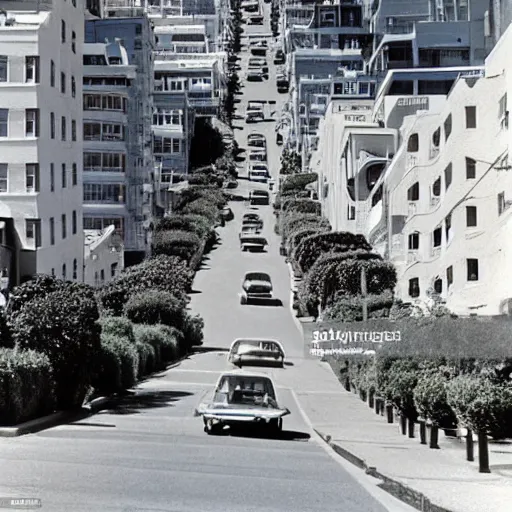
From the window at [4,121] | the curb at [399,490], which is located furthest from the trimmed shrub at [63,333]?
the window at [4,121]

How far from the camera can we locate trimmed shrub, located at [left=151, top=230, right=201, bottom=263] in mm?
33938

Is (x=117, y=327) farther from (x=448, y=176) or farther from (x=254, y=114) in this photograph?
(x=254, y=114)

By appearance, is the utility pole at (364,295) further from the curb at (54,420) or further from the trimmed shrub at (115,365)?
the curb at (54,420)

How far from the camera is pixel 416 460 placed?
14.1 metres

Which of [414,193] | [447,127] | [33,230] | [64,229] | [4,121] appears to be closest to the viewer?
[447,127]

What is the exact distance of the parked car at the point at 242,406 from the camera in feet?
54.4

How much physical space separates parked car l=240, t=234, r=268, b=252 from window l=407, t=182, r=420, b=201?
1189cm

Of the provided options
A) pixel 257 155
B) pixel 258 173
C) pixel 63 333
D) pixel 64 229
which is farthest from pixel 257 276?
pixel 257 155

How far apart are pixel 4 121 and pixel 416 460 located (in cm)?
1608

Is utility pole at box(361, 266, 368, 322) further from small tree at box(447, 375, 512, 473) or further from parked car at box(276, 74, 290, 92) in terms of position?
parked car at box(276, 74, 290, 92)

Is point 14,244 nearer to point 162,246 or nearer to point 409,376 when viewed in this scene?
point 162,246

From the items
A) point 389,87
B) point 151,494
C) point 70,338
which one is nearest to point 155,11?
point 389,87

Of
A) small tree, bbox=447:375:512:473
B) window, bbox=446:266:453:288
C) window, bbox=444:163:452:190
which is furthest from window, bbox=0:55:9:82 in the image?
small tree, bbox=447:375:512:473

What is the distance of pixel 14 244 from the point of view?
→ 25984 millimetres
